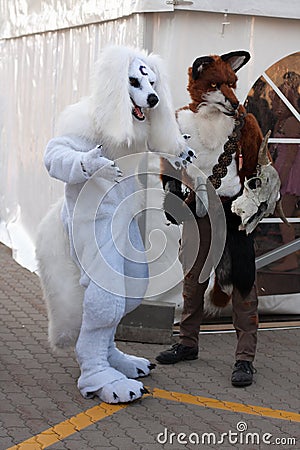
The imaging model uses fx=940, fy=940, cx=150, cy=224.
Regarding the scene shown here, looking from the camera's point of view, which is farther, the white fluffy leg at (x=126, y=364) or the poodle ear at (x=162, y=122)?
the white fluffy leg at (x=126, y=364)

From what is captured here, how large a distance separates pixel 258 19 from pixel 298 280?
1.94 metres

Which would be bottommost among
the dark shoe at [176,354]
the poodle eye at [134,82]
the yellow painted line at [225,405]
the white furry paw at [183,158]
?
the dark shoe at [176,354]

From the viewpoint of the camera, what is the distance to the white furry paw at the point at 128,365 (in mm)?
5496

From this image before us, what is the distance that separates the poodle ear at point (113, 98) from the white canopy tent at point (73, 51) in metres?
1.38

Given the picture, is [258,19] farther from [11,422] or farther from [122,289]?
[11,422]

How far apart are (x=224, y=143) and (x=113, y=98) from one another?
0.94 meters

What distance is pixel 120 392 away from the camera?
508cm

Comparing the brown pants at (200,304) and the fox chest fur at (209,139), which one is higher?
the fox chest fur at (209,139)

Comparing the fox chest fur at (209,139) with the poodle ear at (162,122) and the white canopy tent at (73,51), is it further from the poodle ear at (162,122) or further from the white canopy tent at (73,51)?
the white canopy tent at (73,51)

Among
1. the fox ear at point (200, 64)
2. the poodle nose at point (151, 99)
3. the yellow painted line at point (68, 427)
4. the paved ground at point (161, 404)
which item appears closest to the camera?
the yellow painted line at point (68, 427)

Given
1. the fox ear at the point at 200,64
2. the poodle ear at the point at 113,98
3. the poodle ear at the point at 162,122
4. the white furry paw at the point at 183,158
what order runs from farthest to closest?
the fox ear at the point at 200,64
the white furry paw at the point at 183,158
the poodle ear at the point at 162,122
the poodle ear at the point at 113,98

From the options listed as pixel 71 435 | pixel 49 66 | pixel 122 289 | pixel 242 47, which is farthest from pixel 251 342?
pixel 49 66

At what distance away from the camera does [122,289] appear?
201 inches

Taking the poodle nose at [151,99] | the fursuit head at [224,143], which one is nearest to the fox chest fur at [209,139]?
the fursuit head at [224,143]
